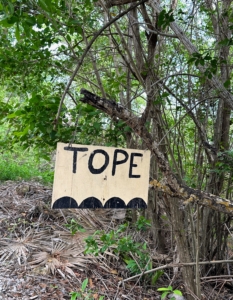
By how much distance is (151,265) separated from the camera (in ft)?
8.59

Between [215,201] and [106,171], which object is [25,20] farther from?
[215,201]

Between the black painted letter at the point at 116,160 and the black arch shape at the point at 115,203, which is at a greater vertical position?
the black painted letter at the point at 116,160

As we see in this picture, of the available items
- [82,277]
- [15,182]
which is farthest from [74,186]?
[15,182]

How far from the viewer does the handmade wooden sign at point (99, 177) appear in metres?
1.10

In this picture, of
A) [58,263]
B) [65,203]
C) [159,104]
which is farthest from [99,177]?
[58,263]

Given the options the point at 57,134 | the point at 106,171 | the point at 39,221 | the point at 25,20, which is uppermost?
the point at 25,20

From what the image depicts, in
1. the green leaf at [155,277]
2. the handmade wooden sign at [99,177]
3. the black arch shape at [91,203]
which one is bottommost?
the green leaf at [155,277]

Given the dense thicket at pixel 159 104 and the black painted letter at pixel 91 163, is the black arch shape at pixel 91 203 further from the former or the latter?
the dense thicket at pixel 159 104

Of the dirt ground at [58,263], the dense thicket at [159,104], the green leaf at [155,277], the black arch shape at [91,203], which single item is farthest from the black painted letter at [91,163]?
the green leaf at [155,277]

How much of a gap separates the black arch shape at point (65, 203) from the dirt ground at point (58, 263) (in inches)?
57.3

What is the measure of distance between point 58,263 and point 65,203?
1.72 m

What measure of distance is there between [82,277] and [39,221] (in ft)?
3.03

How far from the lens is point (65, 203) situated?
110 centimetres

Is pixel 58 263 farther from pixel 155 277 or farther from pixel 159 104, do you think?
pixel 159 104
